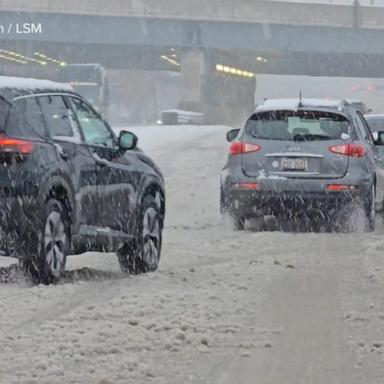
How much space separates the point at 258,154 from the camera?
15.5 meters

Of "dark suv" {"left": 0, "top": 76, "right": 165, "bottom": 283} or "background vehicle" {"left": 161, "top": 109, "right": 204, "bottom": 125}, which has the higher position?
"dark suv" {"left": 0, "top": 76, "right": 165, "bottom": 283}

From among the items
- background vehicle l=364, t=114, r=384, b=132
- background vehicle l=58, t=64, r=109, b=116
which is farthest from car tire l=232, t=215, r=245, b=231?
background vehicle l=58, t=64, r=109, b=116

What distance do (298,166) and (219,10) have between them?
5946cm

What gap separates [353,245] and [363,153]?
71.0 inches

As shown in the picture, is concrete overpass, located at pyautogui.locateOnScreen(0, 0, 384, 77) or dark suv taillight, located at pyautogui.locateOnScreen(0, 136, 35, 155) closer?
dark suv taillight, located at pyautogui.locateOnScreen(0, 136, 35, 155)

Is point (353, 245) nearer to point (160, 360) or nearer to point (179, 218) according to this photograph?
point (179, 218)

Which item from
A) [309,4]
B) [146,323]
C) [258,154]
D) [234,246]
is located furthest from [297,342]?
[309,4]

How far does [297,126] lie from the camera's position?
1559 centimetres

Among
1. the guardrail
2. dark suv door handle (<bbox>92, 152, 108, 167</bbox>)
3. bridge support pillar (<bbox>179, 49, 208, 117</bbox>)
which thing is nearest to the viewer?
dark suv door handle (<bbox>92, 152, 108, 167</bbox>)

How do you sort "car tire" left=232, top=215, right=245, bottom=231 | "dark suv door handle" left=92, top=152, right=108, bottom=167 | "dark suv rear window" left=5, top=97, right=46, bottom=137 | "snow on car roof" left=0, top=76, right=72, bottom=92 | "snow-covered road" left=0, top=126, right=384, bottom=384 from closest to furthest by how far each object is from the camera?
"snow-covered road" left=0, top=126, right=384, bottom=384 < "dark suv rear window" left=5, top=97, right=46, bottom=137 < "snow on car roof" left=0, top=76, right=72, bottom=92 < "dark suv door handle" left=92, top=152, right=108, bottom=167 < "car tire" left=232, top=215, right=245, bottom=231

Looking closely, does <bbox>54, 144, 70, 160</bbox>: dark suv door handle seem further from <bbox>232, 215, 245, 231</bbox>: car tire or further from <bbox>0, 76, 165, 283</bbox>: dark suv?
<bbox>232, 215, 245, 231</bbox>: car tire

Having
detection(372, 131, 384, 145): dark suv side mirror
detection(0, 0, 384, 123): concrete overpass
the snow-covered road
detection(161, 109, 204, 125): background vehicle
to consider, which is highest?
detection(0, 0, 384, 123): concrete overpass

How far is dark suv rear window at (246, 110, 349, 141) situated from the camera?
15500 millimetres

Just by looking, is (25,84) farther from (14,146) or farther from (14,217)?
(14,217)
